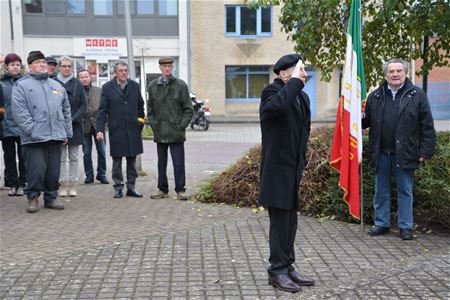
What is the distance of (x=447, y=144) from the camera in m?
6.72

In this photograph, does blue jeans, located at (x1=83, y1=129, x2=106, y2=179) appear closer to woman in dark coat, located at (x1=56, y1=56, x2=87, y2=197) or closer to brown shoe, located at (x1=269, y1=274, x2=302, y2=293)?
woman in dark coat, located at (x1=56, y1=56, x2=87, y2=197)

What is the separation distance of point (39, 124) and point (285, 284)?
4.23 metres

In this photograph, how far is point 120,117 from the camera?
8.41 meters

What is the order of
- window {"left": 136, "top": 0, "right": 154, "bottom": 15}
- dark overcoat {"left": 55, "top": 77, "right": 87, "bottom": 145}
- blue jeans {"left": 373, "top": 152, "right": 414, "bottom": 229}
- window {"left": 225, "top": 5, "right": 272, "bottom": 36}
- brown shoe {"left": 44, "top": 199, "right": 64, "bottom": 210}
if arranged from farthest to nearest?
window {"left": 225, "top": 5, "right": 272, "bottom": 36} < window {"left": 136, "top": 0, "right": 154, "bottom": 15} < dark overcoat {"left": 55, "top": 77, "right": 87, "bottom": 145} < brown shoe {"left": 44, "top": 199, "right": 64, "bottom": 210} < blue jeans {"left": 373, "top": 152, "right": 414, "bottom": 229}

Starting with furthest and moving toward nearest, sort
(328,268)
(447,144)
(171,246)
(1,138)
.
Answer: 1. (1,138)
2. (447,144)
3. (171,246)
4. (328,268)

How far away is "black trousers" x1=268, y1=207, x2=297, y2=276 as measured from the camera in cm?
447

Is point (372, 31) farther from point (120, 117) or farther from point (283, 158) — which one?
point (283, 158)

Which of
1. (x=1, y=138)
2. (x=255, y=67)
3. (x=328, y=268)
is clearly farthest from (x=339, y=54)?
(x=255, y=67)

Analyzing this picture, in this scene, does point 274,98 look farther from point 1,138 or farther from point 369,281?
point 1,138

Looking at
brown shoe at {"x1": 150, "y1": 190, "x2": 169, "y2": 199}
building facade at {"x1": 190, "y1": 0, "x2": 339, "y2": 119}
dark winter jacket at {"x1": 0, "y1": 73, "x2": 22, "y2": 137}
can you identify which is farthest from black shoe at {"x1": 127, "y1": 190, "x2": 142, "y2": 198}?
building facade at {"x1": 190, "y1": 0, "x2": 339, "y2": 119}

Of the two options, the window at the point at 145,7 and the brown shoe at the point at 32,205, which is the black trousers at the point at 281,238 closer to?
the brown shoe at the point at 32,205

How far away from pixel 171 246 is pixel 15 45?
28.3 m

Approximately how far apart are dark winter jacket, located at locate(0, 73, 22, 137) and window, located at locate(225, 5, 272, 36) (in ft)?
79.8

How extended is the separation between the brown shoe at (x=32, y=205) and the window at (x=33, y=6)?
2619 cm
